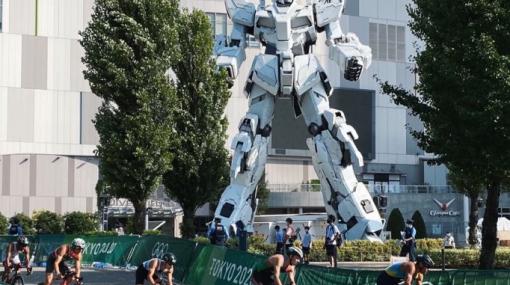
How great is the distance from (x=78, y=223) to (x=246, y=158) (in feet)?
83.2

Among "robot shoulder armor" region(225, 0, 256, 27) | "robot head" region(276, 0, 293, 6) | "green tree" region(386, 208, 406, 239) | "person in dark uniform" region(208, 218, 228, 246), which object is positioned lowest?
"green tree" region(386, 208, 406, 239)

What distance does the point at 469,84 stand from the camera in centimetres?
2469

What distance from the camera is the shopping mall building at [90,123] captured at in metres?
66.1

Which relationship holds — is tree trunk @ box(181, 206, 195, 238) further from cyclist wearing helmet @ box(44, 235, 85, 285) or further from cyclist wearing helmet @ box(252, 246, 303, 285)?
cyclist wearing helmet @ box(252, 246, 303, 285)

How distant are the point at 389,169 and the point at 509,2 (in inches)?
2285

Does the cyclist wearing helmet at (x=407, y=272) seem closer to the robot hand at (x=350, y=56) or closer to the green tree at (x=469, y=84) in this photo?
the green tree at (x=469, y=84)

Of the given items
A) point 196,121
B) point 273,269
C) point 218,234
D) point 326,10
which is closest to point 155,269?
point 273,269

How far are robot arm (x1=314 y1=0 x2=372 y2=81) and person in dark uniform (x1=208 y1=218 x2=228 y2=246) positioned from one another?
6.27 m

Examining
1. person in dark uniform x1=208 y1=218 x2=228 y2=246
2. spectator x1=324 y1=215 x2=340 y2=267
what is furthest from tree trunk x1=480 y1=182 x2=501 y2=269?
person in dark uniform x1=208 y1=218 x2=228 y2=246

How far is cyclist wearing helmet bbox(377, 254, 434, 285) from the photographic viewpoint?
51.2 ft

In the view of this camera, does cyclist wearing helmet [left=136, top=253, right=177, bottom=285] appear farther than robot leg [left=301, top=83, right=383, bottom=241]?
No

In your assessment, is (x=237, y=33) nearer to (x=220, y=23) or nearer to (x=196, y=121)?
(x=196, y=121)

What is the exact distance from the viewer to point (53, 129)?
7000cm

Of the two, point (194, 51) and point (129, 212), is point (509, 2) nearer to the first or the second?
point (194, 51)
